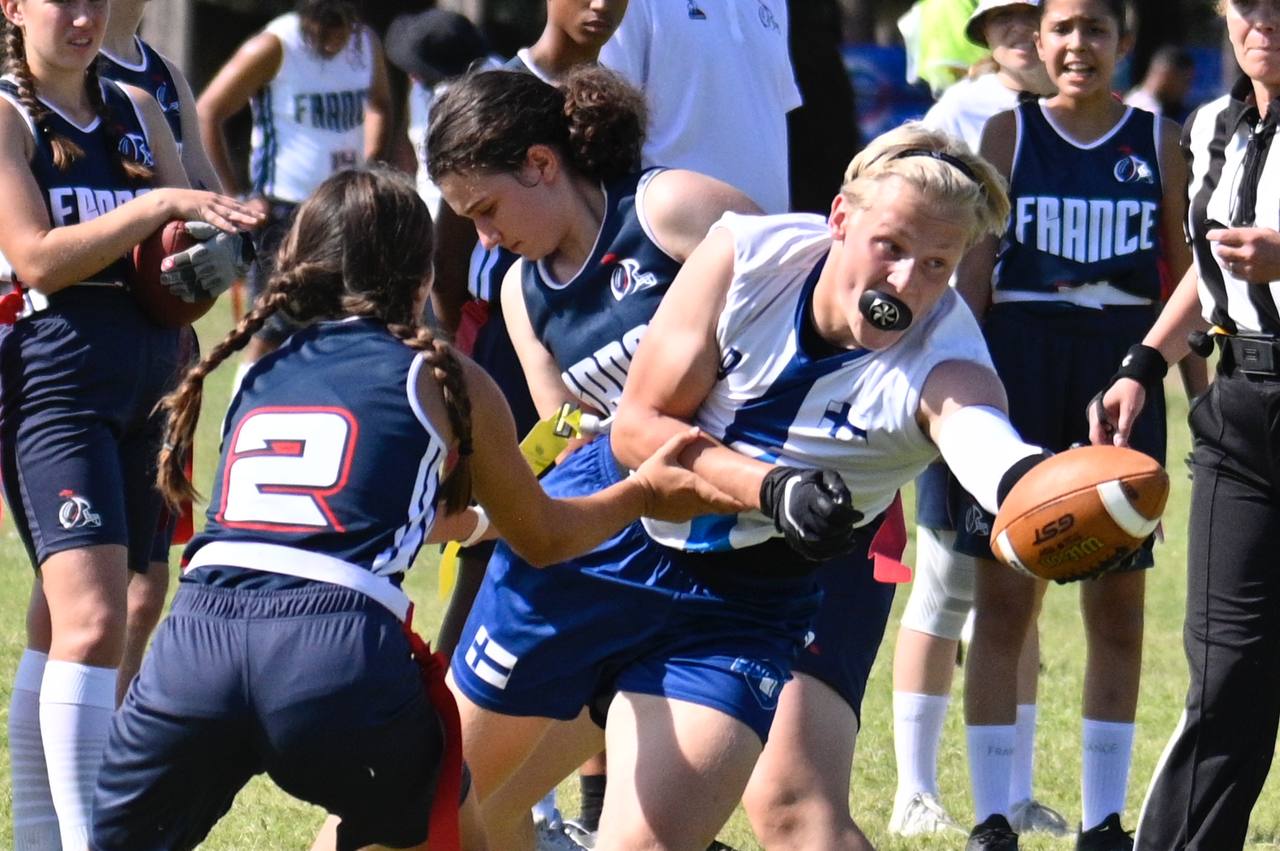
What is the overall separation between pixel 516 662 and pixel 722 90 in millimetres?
1883

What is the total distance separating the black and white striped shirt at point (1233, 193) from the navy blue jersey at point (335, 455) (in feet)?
5.54

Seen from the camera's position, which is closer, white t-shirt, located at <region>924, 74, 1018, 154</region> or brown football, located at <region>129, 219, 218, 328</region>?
brown football, located at <region>129, 219, 218, 328</region>

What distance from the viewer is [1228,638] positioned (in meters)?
4.11

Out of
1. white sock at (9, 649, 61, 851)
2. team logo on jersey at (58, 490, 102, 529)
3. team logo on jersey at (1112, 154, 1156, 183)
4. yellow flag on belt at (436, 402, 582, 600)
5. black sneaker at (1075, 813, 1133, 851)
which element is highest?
team logo on jersey at (1112, 154, 1156, 183)

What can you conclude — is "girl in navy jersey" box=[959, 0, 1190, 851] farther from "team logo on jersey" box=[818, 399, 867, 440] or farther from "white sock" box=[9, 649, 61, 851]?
"white sock" box=[9, 649, 61, 851]

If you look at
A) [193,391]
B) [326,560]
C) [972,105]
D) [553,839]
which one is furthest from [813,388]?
[972,105]

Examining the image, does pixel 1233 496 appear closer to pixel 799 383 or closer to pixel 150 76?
pixel 799 383

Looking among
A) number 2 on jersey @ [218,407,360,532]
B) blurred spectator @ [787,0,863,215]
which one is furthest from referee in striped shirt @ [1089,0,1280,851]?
blurred spectator @ [787,0,863,215]

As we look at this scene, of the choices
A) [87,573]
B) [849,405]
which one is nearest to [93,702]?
[87,573]

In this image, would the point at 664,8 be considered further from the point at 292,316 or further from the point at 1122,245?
the point at 292,316

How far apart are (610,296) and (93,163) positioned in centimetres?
119

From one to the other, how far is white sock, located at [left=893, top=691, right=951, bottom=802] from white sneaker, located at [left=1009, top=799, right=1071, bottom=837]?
8.3 inches

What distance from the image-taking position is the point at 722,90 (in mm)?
4977

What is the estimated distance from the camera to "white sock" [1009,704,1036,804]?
5242mm
